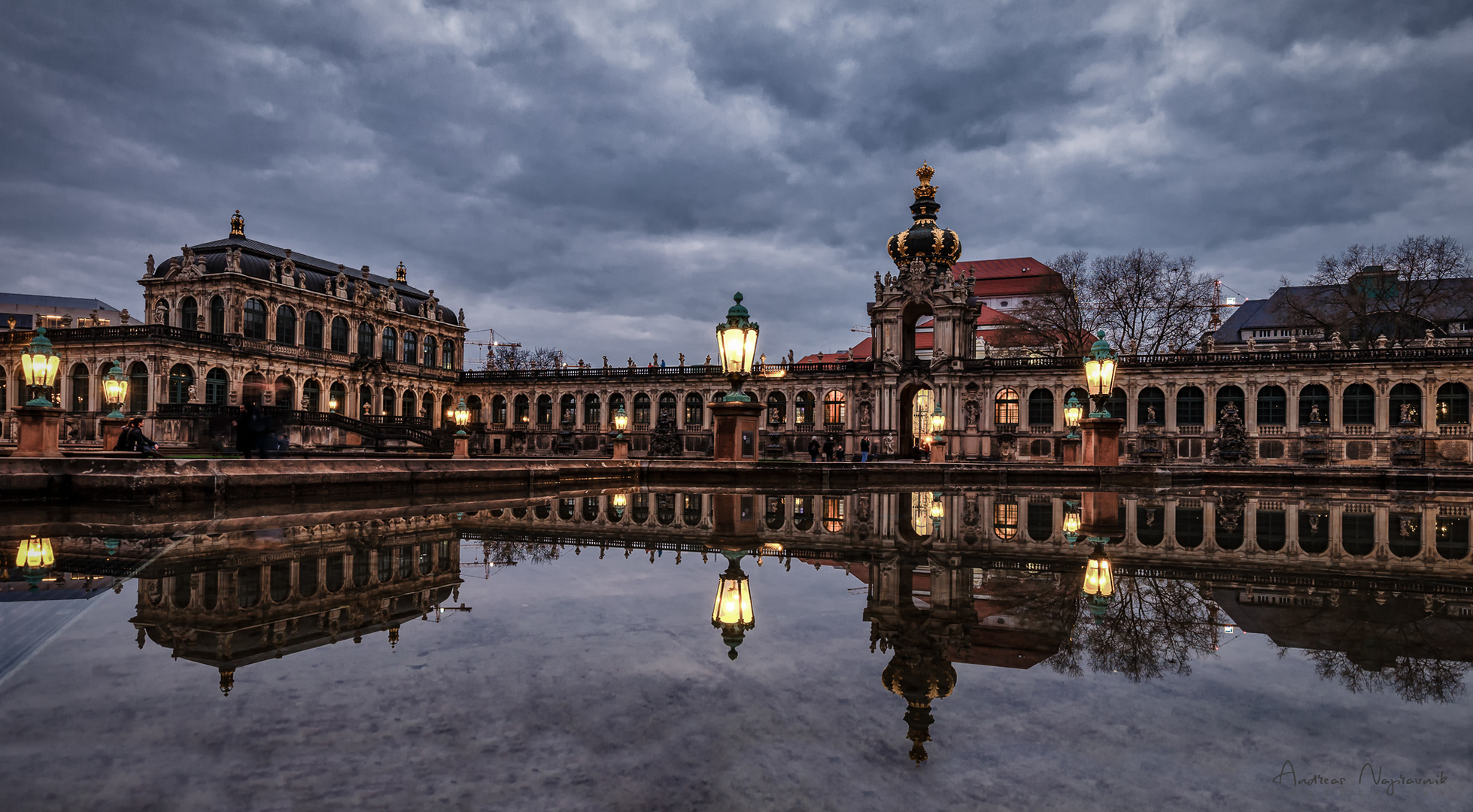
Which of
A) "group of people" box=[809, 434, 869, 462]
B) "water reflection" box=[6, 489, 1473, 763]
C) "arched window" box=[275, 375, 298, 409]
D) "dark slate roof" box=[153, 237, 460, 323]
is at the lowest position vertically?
"group of people" box=[809, 434, 869, 462]

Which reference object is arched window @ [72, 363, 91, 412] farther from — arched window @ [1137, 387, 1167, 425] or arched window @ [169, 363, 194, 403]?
arched window @ [1137, 387, 1167, 425]

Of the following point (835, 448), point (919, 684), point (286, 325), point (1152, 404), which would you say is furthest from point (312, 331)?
point (919, 684)

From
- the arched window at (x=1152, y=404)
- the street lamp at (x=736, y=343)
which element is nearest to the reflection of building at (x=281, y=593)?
the street lamp at (x=736, y=343)

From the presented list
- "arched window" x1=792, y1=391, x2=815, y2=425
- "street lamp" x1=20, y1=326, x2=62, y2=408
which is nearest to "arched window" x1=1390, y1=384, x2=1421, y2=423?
"arched window" x1=792, y1=391, x2=815, y2=425

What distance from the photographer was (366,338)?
5944 cm

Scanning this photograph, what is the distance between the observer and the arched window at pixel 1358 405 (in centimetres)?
4184

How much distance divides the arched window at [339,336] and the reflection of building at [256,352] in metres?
0.10

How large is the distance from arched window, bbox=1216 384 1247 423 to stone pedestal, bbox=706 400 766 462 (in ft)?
121

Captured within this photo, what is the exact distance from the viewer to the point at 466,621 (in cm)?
414

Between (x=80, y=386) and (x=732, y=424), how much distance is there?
161 ft

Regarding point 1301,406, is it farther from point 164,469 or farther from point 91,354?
point 91,354

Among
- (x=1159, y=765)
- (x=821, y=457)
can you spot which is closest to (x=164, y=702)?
(x=1159, y=765)

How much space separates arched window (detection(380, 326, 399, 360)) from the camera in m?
61.1

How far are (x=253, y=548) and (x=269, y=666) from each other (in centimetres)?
367
